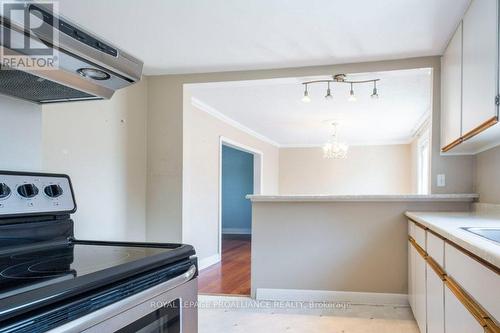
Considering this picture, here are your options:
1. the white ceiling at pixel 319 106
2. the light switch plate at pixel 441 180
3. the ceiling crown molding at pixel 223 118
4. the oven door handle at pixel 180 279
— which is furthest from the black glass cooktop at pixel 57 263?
the ceiling crown molding at pixel 223 118

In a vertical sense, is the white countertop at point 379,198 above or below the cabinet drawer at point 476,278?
above

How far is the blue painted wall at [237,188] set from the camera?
29.6ft

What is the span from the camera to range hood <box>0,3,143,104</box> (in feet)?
3.41

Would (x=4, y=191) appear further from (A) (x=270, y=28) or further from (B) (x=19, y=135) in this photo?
(A) (x=270, y=28)

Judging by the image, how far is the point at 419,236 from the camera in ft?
8.04

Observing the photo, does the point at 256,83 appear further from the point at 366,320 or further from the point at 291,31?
the point at 366,320

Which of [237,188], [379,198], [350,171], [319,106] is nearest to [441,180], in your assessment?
[379,198]

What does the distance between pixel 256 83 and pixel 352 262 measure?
1.78 m

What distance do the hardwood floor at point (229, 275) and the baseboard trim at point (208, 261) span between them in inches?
2.1

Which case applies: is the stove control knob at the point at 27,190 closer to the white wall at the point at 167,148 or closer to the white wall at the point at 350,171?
the white wall at the point at 167,148

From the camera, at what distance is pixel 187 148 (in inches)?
146

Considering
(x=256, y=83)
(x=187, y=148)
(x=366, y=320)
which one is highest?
(x=256, y=83)

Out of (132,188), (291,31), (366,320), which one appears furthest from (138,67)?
(366,320)

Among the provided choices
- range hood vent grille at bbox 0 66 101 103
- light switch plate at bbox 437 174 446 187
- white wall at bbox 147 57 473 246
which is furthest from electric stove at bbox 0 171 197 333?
light switch plate at bbox 437 174 446 187
